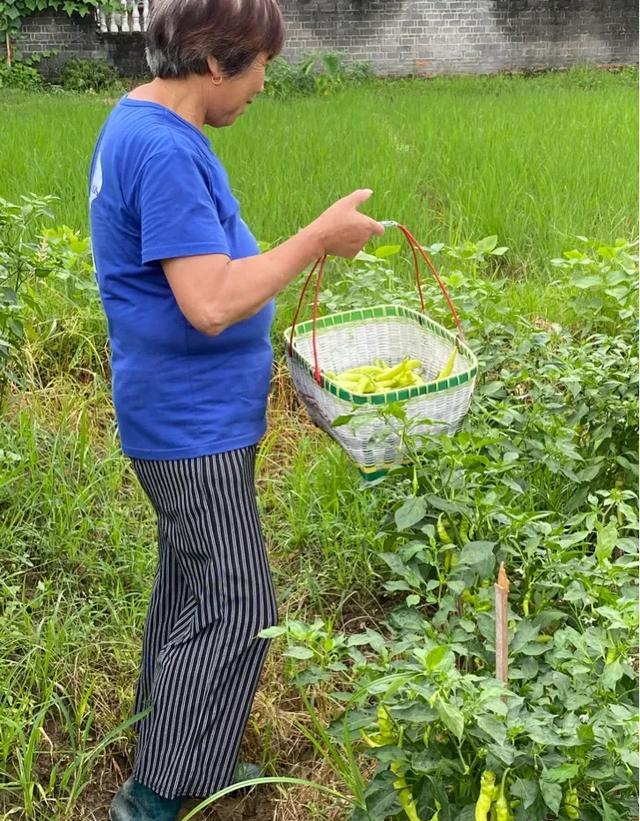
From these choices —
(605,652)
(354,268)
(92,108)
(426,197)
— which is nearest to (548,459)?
(605,652)

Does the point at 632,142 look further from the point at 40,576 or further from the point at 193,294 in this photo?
the point at 193,294

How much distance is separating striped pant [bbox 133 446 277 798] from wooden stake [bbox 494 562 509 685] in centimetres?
44

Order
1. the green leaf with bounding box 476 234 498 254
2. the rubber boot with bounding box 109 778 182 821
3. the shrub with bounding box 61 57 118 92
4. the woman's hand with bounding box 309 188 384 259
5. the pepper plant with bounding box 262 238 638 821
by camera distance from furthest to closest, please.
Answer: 1. the shrub with bounding box 61 57 118 92
2. the green leaf with bounding box 476 234 498 254
3. the rubber boot with bounding box 109 778 182 821
4. the woman's hand with bounding box 309 188 384 259
5. the pepper plant with bounding box 262 238 638 821

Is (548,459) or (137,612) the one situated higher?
(548,459)

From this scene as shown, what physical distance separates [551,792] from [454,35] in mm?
13313

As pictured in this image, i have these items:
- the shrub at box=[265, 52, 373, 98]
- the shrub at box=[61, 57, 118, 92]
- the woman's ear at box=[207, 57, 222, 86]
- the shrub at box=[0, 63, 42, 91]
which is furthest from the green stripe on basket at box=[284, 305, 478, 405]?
the shrub at box=[61, 57, 118, 92]

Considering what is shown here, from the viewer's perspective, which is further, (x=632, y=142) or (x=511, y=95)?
(x=511, y=95)

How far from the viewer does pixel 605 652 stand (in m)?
1.38

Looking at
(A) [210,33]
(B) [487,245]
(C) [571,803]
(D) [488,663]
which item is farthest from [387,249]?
(C) [571,803]

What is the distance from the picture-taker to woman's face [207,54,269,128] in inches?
59.7

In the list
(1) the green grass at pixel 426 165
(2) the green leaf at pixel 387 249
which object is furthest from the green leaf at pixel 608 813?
(1) the green grass at pixel 426 165

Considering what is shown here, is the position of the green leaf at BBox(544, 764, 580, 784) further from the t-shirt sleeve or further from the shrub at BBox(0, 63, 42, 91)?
the shrub at BBox(0, 63, 42, 91)

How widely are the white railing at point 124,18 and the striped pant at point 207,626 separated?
12.3 meters

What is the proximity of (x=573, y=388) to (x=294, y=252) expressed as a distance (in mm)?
997
